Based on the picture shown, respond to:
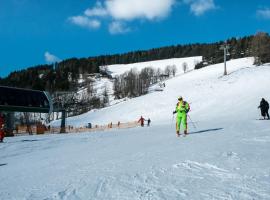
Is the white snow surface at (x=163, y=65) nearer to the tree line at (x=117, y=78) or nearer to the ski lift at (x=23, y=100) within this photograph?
the tree line at (x=117, y=78)

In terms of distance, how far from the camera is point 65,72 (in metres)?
178

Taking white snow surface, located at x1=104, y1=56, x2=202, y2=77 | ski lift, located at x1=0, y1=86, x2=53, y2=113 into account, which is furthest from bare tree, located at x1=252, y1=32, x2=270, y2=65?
white snow surface, located at x1=104, y1=56, x2=202, y2=77

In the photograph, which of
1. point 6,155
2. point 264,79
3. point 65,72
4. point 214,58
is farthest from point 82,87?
point 6,155

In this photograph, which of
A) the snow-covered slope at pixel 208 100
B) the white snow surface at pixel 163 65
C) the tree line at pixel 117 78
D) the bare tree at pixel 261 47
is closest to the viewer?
the snow-covered slope at pixel 208 100

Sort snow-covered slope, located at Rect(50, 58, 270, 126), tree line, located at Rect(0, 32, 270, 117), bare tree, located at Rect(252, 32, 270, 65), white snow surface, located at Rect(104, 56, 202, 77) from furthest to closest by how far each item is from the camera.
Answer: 1. white snow surface, located at Rect(104, 56, 202, 77)
2. tree line, located at Rect(0, 32, 270, 117)
3. bare tree, located at Rect(252, 32, 270, 65)
4. snow-covered slope, located at Rect(50, 58, 270, 126)

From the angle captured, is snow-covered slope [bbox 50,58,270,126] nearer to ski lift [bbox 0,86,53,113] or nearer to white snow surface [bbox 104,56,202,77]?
ski lift [bbox 0,86,53,113]

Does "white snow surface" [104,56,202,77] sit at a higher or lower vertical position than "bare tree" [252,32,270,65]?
higher

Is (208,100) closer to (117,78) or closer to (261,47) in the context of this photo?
(261,47)

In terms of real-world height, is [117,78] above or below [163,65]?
below

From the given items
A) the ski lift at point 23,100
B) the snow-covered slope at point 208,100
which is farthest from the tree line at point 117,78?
the ski lift at point 23,100

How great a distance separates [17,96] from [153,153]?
41629 mm

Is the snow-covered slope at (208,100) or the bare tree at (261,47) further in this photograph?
the bare tree at (261,47)

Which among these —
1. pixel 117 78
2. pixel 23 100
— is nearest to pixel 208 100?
pixel 23 100

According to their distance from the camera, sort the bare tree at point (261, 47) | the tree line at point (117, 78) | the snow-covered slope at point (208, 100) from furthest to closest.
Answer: the tree line at point (117, 78) < the bare tree at point (261, 47) < the snow-covered slope at point (208, 100)
